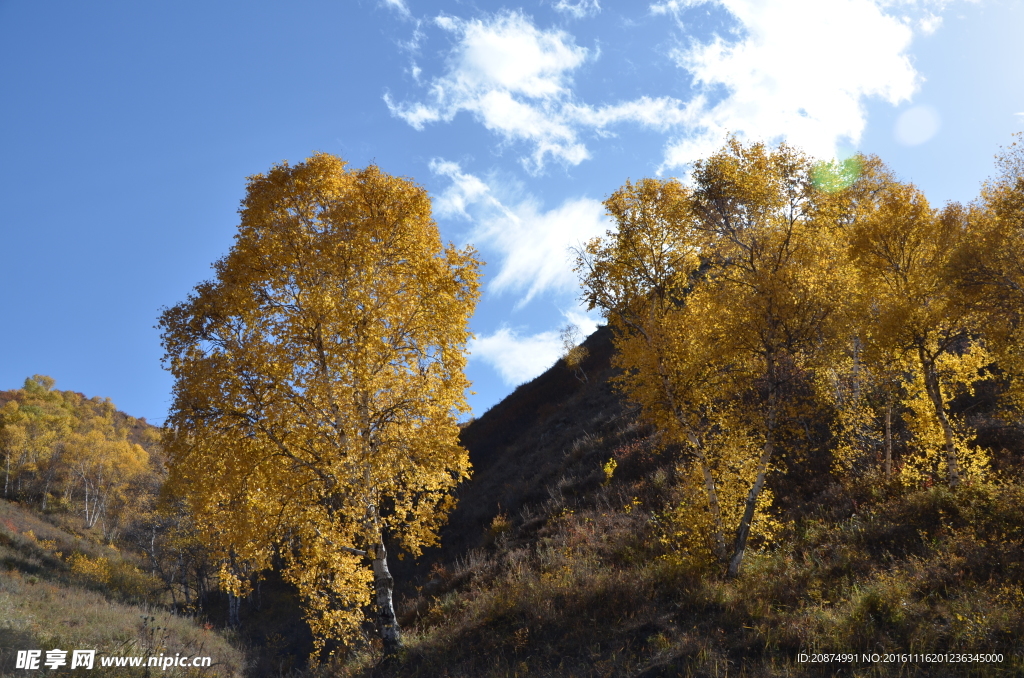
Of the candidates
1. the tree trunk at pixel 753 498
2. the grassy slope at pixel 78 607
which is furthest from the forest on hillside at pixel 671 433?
the grassy slope at pixel 78 607

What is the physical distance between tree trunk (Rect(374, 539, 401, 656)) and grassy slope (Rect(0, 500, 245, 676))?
3576 millimetres

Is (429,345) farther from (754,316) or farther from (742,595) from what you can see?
(742,595)

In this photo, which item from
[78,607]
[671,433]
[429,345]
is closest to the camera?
[429,345]

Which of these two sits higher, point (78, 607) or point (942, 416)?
point (942, 416)

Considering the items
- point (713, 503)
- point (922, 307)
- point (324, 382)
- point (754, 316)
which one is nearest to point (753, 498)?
point (713, 503)

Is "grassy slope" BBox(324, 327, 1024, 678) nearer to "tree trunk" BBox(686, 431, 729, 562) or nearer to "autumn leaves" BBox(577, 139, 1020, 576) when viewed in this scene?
"tree trunk" BBox(686, 431, 729, 562)

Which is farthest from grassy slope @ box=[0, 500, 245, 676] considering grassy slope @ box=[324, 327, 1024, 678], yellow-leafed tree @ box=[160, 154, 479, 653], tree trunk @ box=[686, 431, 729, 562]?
tree trunk @ box=[686, 431, 729, 562]

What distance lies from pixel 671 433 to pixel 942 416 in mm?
7352

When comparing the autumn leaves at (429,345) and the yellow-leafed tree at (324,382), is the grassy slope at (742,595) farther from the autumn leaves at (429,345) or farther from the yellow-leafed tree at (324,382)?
the yellow-leafed tree at (324,382)

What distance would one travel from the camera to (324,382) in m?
9.12

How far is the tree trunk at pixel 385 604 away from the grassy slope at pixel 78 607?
358 centimetres

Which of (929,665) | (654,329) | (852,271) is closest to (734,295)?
(654,329)

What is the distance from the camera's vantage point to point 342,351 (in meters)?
9.05

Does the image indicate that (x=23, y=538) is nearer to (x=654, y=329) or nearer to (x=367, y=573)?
(x=367, y=573)
